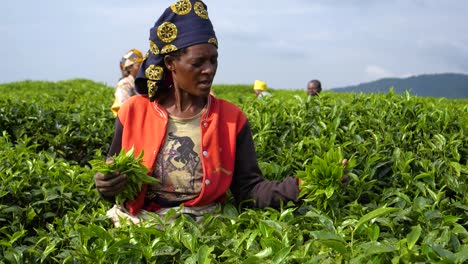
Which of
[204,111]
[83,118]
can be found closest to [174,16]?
[204,111]

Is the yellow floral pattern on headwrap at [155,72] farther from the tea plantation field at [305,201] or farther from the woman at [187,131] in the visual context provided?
the tea plantation field at [305,201]

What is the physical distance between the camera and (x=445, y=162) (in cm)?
351

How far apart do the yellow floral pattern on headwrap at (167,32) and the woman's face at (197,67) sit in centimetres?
11

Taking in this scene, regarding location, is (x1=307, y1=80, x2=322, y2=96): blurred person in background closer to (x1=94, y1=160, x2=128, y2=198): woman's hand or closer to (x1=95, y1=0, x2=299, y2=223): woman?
(x1=95, y1=0, x2=299, y2=223): woman

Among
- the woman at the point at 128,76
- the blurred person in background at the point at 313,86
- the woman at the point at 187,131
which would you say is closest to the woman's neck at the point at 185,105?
the woman at the point at 187,131

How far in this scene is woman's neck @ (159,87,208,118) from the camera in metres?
3.10

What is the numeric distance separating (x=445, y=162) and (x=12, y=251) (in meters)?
2.38

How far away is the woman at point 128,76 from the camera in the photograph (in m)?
7.01

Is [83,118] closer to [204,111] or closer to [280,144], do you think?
[280,144]

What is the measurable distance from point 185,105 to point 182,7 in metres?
0.49

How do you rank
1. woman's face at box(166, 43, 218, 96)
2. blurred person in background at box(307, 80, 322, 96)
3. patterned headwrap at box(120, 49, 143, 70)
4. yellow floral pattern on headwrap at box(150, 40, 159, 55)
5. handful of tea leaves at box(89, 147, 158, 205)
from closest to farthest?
handful of tea leaves at box(89, 147, 158, 205), woman's face at box(166, 43, 218, 96), yellow floral pattern on headwrap at box(150, 40, 159, 55), patterned headwrap at box(120, 49, 143, 70), blurred person in background at box(307, 80, 322, 96)

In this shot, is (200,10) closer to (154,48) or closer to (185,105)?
(154,48)

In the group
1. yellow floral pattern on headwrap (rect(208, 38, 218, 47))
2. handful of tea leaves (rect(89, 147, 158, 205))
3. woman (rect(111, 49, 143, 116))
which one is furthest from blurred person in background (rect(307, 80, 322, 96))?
handful of tea leaves (rect(89, 147, 158, 205))

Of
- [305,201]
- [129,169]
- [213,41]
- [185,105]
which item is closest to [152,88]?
[185,105]
